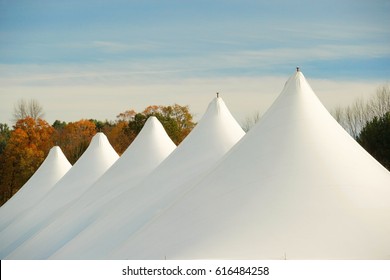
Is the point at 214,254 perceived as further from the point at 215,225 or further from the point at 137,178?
the point at 137,178

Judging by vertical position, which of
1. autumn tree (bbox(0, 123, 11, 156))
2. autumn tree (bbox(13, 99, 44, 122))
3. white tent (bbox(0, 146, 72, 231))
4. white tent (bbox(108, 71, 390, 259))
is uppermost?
autumn tree (bbox(0, 123, 11, 156))

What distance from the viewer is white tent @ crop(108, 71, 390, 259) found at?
10648 millimetres

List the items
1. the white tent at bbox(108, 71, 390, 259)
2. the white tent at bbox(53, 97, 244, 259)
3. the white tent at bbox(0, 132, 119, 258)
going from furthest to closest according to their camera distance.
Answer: the white tent at bbox(0, 132, 119, 258) < the white tent at bbox(53, 97, 244, 259) < the white tent at bbox(108, 71, 390, 259)

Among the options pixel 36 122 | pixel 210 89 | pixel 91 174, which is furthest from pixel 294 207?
pixel 36 122

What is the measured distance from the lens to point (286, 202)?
11.2 meters

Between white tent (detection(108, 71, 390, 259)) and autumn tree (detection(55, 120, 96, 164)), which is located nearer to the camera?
white tent (detection(108, 71, 390, 259))

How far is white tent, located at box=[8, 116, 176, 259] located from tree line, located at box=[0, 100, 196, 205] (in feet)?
42.8

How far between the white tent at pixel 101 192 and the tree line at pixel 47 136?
42.8 feet

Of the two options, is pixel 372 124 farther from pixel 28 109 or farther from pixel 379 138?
pixel 28 109

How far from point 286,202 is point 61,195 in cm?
1252

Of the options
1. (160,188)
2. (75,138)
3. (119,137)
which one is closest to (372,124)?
(160,188)

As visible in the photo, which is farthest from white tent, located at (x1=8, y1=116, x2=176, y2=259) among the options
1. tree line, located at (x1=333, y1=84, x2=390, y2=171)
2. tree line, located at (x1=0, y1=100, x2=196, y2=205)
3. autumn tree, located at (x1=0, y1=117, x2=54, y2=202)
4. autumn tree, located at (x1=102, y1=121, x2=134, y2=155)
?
Result: autumn tree, located at (x1=102, y1=121, x2=134, y2=155)

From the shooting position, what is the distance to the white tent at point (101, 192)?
58.8 feet

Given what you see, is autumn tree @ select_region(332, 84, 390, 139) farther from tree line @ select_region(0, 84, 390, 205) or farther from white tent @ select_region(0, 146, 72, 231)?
white tent @ select_region(0, 146, 72, 231)
